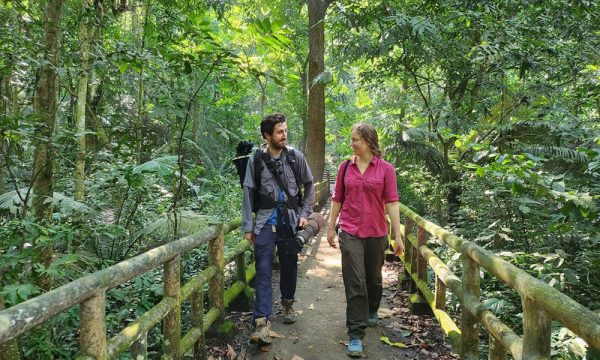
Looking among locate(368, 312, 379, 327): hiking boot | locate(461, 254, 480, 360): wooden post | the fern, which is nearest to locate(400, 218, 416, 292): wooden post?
locate(368, 312, 379, 327): hiking boot

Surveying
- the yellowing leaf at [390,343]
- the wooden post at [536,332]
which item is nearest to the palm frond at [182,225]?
the yellowing leaf at [390,343]

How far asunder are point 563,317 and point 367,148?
8.21ft

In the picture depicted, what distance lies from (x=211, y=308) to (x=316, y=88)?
8.51 m

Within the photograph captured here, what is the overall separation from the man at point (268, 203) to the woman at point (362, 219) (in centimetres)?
54

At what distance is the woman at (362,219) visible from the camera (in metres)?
Result: 4.29

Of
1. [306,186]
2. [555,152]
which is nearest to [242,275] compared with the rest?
[306,186]

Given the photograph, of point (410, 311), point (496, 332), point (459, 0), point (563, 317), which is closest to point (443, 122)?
point (459, 0)

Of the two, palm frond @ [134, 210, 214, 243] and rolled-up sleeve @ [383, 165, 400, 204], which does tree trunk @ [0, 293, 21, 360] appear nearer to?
palm frond @ [134, 210, 214, 243]

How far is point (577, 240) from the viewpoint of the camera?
4.03 m

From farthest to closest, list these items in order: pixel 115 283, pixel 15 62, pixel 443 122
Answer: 1. pixel 443 122
2. pixel 15 62
3. pixel 115 283

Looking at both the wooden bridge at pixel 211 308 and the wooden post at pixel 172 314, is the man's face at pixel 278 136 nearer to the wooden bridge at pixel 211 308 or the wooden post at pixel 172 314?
the wooden bridge at pixel 211 308

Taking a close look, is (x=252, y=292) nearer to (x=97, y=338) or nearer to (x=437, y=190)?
(x=97, y=338)

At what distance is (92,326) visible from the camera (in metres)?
2.18

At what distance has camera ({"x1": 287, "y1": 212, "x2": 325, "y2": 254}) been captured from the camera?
460 cm
